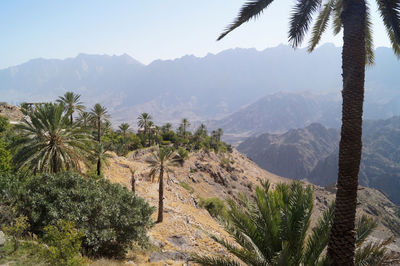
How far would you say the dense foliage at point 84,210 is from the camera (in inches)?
479

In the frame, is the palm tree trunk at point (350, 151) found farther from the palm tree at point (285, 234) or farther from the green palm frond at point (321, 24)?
the green palm frond at point (321, 24)

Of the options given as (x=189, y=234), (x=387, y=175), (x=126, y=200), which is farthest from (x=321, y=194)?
(x=387, y=175)

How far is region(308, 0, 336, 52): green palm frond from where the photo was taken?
8.39 metres

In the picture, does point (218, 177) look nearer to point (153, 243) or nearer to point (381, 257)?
point (153, 243)

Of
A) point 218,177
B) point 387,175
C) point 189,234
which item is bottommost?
point 387,175

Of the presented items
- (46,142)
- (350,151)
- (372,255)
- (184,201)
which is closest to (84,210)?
(46,142)

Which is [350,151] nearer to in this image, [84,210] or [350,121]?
[350,121]

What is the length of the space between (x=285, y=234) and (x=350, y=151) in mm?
2589

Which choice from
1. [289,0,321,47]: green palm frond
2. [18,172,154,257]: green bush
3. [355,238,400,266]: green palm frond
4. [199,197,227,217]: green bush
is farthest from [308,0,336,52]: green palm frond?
[199,197,227,217]: green bush

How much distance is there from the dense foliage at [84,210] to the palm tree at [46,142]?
1.57m

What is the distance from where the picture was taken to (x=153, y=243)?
63.3ft

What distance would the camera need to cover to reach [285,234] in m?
6.29

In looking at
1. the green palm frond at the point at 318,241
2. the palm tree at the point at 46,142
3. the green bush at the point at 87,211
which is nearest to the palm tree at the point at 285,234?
the green palm frond at the point at 318,241

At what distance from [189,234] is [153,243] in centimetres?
494
